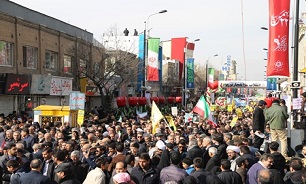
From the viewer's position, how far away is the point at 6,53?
89.6 ft

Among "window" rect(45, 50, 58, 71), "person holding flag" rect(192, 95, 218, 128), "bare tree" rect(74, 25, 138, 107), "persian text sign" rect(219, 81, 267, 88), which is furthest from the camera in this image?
"persian text sign" rect(219, 81, 267, 88)

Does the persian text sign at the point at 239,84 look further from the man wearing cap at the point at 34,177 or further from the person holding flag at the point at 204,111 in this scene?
the man wearing cap at the point at 34,177

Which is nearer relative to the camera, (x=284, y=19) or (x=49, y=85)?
(x=284, y=19)

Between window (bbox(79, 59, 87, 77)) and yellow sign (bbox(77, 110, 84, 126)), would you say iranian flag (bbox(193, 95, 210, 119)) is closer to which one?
yellow sign (bbox(77, 110, 84, 126))

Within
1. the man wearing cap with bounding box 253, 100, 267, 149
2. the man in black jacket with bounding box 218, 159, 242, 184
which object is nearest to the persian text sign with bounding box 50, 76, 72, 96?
the man wearing cap with bounding box 253, 100, 267, 149

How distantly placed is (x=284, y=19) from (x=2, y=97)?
17.3m

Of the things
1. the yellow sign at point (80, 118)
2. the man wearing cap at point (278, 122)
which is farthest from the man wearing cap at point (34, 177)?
the yellow sign at point (80, 118)

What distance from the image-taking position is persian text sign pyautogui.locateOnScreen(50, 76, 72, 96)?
1227 inches

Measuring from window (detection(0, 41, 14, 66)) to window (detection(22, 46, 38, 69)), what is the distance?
1.53m

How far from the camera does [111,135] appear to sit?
44.1 feet

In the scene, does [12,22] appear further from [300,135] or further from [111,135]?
[300,135]

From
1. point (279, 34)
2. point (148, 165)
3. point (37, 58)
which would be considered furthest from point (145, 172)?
point (37, 58)

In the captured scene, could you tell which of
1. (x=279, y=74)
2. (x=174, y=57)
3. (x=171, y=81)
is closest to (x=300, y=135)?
(x=279, y=74)

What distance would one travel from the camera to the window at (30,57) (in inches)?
1161
